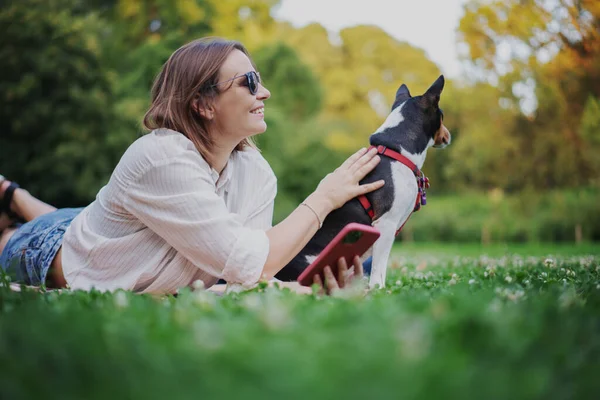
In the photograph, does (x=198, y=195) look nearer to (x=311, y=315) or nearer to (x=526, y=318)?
(x=311, y=315)

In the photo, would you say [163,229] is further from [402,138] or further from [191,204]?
[402,138]

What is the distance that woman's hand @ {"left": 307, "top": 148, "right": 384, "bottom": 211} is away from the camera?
3773 mm

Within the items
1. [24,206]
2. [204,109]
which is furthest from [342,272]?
[24,206]

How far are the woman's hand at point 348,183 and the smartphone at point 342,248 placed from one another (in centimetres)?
46

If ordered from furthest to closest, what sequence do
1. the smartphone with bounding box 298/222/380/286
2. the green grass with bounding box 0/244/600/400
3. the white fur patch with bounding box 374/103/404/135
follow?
the white fur patch with bounding box 374/103/404/135
the smartphone with bounding box 298/222/380/286
the green grass with bounding box 0/244/600/400

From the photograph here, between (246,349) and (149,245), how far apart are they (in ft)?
7.36

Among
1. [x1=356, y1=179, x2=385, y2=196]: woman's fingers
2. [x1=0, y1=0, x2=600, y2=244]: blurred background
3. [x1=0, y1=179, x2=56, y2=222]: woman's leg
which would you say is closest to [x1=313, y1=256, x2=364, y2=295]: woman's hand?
[x1=356, y1=179, x2=385, y2=196]: woman's fingers

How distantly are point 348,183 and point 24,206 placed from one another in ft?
9.77

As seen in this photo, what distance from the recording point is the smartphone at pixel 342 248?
10.4 feet

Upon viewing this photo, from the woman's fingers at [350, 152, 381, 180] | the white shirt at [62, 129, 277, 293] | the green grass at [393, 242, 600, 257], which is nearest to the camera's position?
the white shirt at [62, 129, 277, 293]

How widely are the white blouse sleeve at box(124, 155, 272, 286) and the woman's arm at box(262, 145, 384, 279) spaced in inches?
4.1

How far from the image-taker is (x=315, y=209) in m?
3.63

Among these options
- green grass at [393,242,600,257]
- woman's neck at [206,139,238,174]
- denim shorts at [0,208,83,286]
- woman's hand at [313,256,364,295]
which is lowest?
green grass at [393,242,600,257]

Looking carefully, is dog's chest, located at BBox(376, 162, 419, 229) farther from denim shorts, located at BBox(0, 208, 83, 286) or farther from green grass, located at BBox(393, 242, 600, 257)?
green grass, located at BBox(393, 242, 600, 257)
